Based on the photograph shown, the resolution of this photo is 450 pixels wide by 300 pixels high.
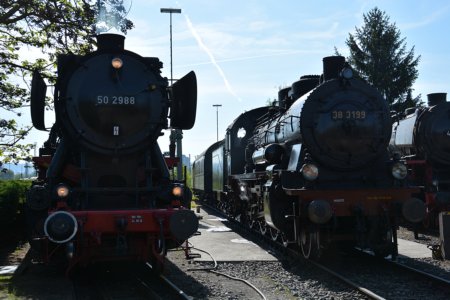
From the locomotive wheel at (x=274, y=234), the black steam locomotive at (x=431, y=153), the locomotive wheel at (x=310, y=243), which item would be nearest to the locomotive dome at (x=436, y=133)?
the black steam locomotive at (x=431, y=153)

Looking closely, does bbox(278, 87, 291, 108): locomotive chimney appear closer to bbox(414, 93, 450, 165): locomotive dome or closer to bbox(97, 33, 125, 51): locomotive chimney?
bbox(414, 93, 450, 165): locomotive dome

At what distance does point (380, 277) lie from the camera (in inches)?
301

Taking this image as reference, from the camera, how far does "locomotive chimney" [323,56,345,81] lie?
9.27 m

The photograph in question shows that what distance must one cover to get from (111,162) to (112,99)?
3.33 ft

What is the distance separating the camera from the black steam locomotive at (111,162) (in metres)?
6.69

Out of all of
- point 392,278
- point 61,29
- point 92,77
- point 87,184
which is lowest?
point 392,278

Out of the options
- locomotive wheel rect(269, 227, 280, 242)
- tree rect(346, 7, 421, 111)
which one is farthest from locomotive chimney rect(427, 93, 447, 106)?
tree rect(346, 7, 421, 111)

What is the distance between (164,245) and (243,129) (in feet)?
25.1

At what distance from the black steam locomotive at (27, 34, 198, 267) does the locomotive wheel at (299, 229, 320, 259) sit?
2.38m

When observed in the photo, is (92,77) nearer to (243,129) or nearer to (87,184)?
(87,184)

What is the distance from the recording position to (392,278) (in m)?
7.57

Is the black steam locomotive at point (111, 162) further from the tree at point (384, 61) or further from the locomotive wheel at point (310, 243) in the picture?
the tree at point (384, 61)

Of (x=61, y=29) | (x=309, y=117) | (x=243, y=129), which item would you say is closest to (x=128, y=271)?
(x=309, y=117)

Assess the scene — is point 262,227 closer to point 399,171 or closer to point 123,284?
point 399,171
